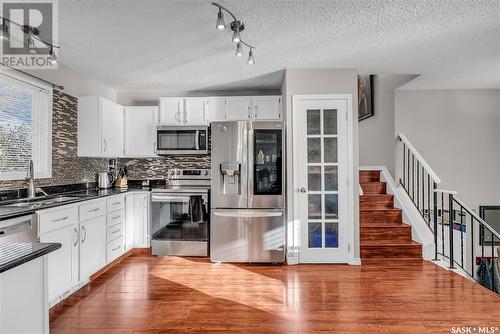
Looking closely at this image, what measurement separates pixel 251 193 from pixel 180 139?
1.40 metres

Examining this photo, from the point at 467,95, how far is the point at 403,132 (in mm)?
1230

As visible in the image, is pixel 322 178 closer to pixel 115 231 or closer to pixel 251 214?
pixel 251 214

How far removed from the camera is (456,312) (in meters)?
2.31

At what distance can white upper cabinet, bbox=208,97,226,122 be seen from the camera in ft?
13.8

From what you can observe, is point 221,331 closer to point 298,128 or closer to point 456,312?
point 456,312

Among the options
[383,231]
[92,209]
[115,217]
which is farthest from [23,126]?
[383,231]

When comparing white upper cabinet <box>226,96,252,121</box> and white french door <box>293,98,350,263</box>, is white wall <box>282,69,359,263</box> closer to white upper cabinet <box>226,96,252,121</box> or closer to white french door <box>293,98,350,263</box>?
white french door <box>293,98,350,263</box>

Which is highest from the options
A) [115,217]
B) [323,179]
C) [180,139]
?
[180,139]

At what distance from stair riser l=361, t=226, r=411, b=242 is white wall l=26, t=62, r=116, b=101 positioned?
4.14 metres

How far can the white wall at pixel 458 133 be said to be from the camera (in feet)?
15.5

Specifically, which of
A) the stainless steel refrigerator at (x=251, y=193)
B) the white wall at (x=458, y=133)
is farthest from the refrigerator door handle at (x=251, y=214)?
the white wall at (x=458, y=133)

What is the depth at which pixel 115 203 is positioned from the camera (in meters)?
3.47

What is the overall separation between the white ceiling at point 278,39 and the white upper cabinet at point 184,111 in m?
0.34

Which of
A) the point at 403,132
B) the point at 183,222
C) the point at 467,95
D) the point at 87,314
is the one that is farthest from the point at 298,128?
the point at 467,95
